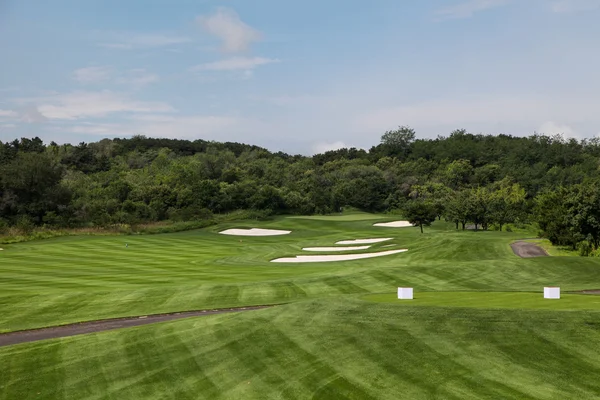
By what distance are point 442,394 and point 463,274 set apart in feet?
71.9

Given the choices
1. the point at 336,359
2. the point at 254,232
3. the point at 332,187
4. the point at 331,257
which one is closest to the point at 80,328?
the point at 336,359

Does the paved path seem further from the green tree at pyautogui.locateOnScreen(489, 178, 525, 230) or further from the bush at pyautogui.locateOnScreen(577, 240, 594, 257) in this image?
the green tree at pyautogui.locateOnScreen(489, 178, 525, 230)

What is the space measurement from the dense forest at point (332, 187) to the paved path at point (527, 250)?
5.25ft

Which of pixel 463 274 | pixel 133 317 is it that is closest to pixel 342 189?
pixel 463 274

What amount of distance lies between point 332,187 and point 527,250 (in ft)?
287

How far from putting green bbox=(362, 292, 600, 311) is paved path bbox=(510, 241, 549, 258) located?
2216 centimetres

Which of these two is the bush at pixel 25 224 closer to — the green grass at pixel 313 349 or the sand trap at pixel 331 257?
the sand trap at pixel 331 257

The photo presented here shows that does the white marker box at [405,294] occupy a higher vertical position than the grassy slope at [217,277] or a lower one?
higher

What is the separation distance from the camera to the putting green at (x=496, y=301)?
15602 millimetres

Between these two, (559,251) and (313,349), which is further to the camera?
(559,251)

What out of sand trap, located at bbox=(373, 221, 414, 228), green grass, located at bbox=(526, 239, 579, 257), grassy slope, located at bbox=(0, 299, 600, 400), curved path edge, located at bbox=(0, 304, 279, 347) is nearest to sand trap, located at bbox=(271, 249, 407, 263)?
green grass, located at bbox=(526, 239, 579, 257)

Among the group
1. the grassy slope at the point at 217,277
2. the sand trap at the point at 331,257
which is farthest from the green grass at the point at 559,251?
the sand trap at the point at 331,257

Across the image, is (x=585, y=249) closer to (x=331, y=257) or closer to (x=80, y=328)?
(x=331, y=257)

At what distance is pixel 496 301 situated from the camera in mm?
16797
